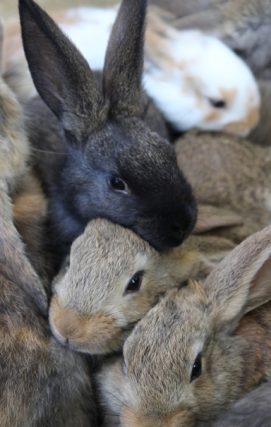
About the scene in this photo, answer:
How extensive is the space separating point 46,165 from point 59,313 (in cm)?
50

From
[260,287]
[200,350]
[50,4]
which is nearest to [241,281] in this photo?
[260,287]

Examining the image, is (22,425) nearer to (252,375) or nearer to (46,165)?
(252,375)

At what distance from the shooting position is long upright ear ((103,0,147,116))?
1.56 meters

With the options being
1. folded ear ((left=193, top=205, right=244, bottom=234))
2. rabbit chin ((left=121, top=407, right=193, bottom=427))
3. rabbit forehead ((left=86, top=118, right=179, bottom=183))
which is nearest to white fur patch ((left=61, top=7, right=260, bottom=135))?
folded ear ((left=193, top=205, right=244, bottom=234))

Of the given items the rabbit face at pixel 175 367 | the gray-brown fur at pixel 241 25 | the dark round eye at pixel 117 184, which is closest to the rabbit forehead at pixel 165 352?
the rabbit face at pixel 175 367

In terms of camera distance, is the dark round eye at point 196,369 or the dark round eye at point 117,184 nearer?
the dark round eye at point 196,369

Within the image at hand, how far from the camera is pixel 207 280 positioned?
4.91ft

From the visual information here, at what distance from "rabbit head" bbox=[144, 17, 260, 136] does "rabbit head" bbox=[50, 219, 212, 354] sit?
0.62 meters

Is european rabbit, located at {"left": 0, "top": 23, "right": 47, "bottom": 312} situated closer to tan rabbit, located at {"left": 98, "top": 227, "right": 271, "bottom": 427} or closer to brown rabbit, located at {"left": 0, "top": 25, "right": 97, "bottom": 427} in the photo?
brown rabbit, located at {"left": 0, "top": 25, "right": 97, "bottom": 427}

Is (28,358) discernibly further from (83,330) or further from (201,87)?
(201,87)

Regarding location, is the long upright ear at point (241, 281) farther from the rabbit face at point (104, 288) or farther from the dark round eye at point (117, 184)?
the dark round eye at point (117, 184)

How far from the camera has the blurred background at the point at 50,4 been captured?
2.65 metres

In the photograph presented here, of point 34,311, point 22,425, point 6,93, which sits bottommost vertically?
point 22,425

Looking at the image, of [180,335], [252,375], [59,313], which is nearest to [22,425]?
[59,313]
